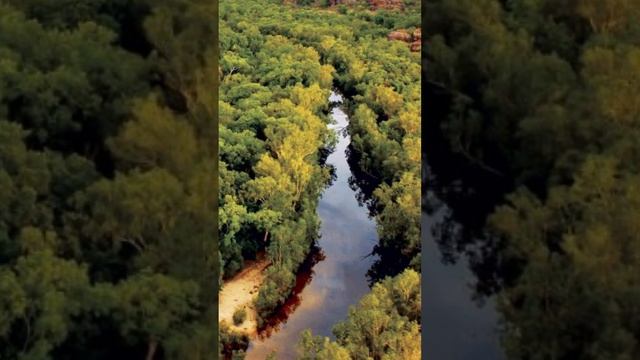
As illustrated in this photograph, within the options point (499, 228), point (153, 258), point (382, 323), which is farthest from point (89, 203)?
point (499, 228)

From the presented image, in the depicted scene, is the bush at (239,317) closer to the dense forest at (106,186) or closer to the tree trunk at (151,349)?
the dense forest at (106,186)

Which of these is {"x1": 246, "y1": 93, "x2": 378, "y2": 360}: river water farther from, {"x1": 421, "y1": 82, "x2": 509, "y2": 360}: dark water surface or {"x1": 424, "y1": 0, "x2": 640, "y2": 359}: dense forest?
{"x1": 424, "y1": 0, "x2": 640, "y2": 359}: dense forest

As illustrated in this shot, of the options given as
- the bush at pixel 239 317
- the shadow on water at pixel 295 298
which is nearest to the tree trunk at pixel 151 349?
the bush at pixel 239 317

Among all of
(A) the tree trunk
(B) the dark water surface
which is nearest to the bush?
(A) the tree trunk

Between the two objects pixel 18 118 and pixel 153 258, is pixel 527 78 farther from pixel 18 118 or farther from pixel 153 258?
pixel 18 118

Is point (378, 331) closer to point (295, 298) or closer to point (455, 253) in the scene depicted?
point (295, 298)

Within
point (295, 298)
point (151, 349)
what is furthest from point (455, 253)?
point (151, 349)

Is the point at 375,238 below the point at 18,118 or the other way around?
below
